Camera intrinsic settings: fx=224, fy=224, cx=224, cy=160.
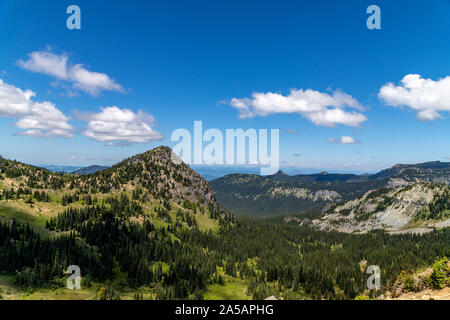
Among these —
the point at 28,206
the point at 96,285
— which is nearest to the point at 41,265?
the point at 96,285

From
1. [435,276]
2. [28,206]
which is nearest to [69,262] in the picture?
[28,206]

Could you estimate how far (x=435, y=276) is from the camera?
6338 cm

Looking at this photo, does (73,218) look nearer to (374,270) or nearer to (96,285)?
(96,285)

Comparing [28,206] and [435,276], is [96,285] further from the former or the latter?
[435,276]

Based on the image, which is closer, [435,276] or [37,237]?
[435,276]
